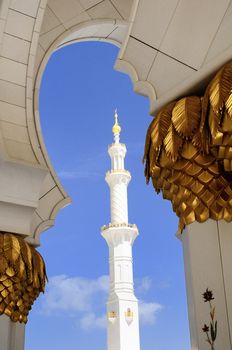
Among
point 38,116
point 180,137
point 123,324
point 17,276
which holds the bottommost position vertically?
point 17,276

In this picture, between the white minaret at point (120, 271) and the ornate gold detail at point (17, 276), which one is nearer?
the ornate gold detail at point (17, 276)

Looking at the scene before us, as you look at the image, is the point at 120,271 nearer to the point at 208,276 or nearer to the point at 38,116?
the point at 38,116

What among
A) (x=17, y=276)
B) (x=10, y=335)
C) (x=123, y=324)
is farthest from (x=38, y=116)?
(x=123, y=324)

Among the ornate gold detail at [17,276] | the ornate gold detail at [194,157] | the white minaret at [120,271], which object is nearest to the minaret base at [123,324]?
the white minaret at [120,271]

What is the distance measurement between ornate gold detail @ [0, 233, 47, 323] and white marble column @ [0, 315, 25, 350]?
0.19 feet

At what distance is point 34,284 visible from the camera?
17.7ft

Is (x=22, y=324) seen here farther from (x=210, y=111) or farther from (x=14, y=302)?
(x=210, y=111)

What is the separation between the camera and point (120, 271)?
19.0 m

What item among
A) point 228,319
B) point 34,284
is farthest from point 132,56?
point 34,284

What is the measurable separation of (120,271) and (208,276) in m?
16.1

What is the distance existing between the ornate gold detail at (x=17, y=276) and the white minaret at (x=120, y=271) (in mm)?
13443

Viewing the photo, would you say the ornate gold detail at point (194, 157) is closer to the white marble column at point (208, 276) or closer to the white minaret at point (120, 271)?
the white marble column at point (208, 276)

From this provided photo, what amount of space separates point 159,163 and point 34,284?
2.57 metres

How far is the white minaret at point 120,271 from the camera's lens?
1838 cm
